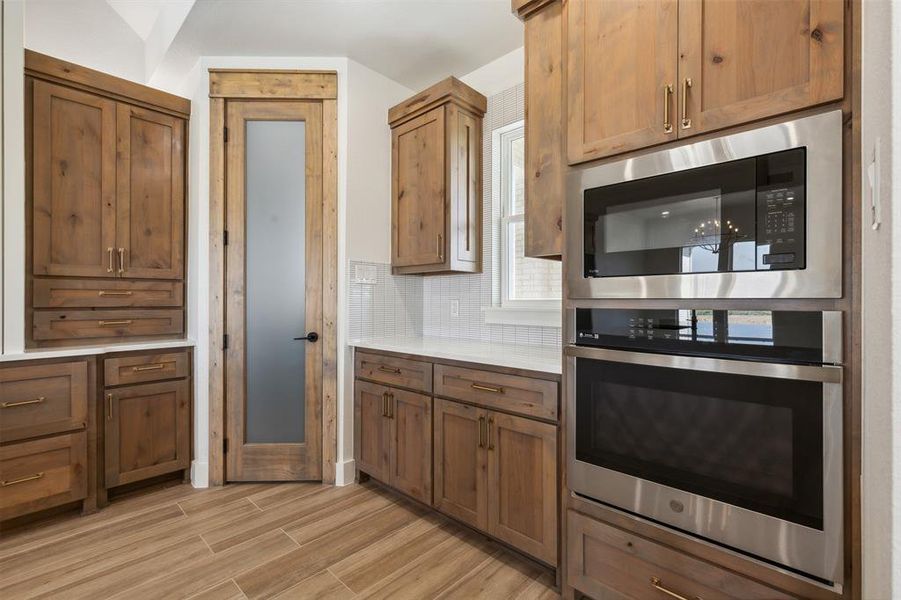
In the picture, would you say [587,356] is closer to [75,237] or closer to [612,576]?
[612,576]

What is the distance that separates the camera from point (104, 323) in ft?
8.76

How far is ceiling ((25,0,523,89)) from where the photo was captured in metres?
2.37

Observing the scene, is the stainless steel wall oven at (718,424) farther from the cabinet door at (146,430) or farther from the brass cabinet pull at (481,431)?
the cabinet door at (146,430)

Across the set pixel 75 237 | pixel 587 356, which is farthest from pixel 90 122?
pixel 587 356

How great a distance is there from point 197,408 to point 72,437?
622mm

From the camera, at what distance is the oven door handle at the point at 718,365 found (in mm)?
1149

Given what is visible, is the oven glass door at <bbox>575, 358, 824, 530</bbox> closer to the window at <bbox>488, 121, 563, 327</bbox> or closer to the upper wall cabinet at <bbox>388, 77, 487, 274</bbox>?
the window at <bbox>488, 121, 563, 327</bbox>

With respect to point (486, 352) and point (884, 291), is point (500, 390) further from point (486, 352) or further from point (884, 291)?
point (884, 291)

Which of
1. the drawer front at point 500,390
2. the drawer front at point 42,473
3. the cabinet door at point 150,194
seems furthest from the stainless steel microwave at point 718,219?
the drawer front at point 42,473

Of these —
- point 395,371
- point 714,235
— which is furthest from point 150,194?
point 714,235

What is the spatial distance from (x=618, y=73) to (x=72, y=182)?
9.89 feet

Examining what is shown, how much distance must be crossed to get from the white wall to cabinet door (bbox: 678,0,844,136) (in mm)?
629

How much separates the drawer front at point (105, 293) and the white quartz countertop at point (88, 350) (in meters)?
0.27

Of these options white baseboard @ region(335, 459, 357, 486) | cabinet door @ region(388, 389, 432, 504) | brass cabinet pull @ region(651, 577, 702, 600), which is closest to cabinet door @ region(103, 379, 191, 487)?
white baseboard @ region(335, 459, 357, 486)
